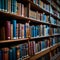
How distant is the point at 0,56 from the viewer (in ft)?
6.19

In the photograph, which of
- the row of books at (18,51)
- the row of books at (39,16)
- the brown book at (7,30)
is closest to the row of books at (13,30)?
the brown book at (7,30)

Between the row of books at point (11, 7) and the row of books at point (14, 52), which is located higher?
the row of books at point (11, 7)

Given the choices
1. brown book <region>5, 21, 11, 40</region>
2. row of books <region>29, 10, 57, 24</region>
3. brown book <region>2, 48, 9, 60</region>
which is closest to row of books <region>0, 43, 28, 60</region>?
brown book <region>2, 48, 9, 60</region>

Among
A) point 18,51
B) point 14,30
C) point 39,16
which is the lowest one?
point 18,51

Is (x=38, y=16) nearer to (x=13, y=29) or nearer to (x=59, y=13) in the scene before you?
(x=13, y=29)

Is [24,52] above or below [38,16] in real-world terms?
below

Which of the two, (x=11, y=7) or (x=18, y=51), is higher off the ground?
(x=11, y=7)

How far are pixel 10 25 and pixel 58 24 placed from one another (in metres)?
3.88

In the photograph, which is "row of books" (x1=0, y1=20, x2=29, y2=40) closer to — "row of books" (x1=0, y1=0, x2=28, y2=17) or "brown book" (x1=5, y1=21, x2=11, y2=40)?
"brown book" (x1=5, y1=21, x2=11, y2=40)

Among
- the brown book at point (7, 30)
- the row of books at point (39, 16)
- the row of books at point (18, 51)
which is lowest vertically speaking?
the row of books at point (18, 51)

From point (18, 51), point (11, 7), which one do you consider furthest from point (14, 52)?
point (11, 7)

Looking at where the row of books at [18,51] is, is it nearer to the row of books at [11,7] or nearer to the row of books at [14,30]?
the row of books at [14,30]

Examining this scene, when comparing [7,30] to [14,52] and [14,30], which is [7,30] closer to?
[14,30]

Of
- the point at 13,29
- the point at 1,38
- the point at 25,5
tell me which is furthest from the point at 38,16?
the point at 1,38
